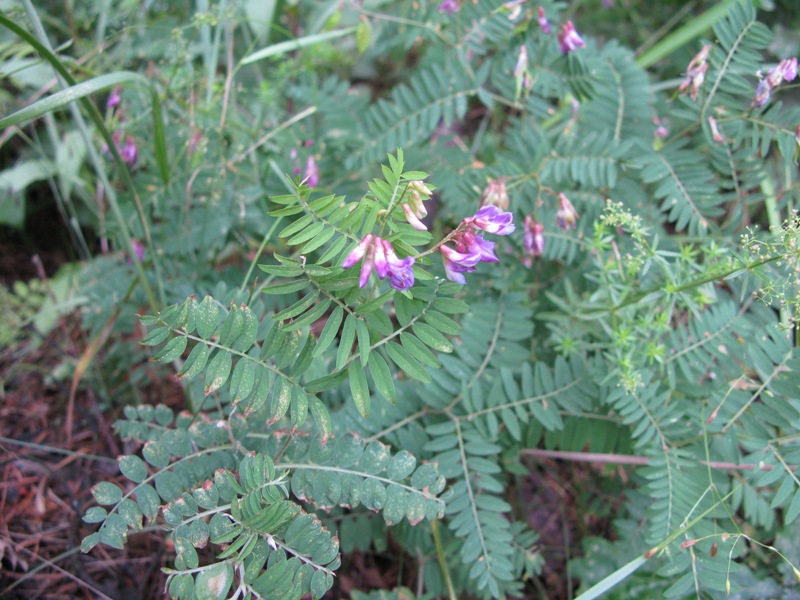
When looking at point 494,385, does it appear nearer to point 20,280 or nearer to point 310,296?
point 310,296

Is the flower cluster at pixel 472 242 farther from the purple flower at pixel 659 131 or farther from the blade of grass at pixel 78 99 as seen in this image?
the purple flower at pixel 659 131

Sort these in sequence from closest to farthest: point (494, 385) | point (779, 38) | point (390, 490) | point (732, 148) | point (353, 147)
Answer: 1. point (390, 490)
2. point (494, 385)
3. point (732, 148)
4. point (353, 147)
5. point (779, 38)

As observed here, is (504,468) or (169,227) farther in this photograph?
(169,227)

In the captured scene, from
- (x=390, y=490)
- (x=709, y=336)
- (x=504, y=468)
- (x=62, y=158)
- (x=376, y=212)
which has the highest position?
(x=62, y=158)

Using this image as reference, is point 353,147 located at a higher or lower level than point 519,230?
higher

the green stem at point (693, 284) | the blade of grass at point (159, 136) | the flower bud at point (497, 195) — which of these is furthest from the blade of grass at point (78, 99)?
the green stem at point (693, 284)

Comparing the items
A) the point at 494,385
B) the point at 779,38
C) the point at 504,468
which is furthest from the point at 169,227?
the point at 779,38

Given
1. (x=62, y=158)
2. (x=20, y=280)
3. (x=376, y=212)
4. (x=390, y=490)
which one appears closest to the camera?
(x=376, y=212)
